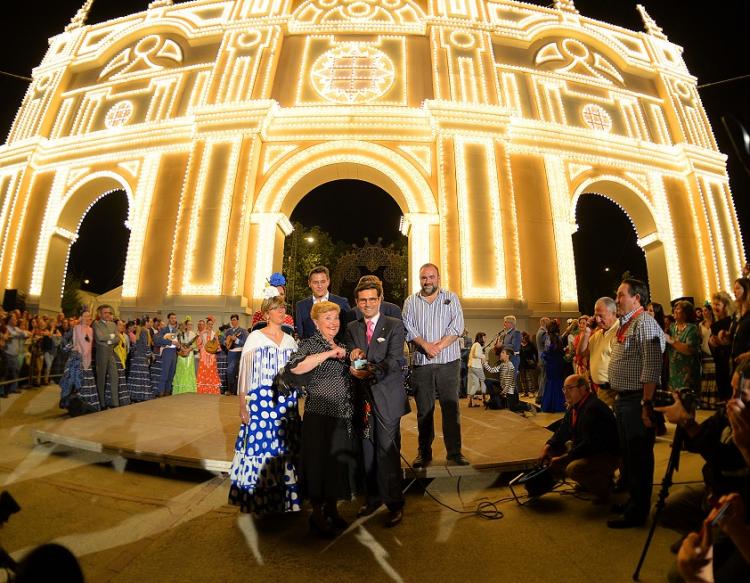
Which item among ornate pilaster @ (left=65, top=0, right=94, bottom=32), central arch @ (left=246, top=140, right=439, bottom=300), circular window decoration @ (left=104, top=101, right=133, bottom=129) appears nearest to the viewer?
central arch @ (left=246, top=140, right=439, bottom=300)

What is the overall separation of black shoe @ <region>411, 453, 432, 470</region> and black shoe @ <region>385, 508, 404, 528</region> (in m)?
0.65

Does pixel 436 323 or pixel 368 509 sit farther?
pixel 436 323

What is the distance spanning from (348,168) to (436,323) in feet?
32.0

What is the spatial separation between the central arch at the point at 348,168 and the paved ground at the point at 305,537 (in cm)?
837

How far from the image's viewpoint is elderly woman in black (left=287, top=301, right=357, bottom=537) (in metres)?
2.65

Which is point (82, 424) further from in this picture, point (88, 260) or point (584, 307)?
point (88, 260)

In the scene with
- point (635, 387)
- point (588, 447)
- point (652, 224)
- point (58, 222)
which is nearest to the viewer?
point (635, 387)

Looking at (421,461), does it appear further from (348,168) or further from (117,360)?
(348,168)

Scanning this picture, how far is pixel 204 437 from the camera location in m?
4.55

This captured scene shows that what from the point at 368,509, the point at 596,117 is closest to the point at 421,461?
the point at 368,509

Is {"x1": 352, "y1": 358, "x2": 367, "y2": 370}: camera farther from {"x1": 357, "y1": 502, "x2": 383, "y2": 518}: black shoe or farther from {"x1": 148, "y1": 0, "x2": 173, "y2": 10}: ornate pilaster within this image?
{"x1": 148, "y1": 0, "x2": 173, "y2": 10}: ornate pilaster

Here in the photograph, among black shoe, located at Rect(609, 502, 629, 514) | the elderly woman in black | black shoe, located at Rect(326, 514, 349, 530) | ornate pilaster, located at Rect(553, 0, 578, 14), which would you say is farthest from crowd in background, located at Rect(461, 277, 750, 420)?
ornate pilaster, located at Rect(553, 0, 578, 14)

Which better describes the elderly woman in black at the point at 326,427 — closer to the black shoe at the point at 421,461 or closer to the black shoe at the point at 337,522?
the black shoe at the point at 337,522

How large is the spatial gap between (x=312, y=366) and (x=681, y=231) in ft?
49.8
